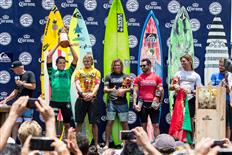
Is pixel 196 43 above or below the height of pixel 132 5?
below

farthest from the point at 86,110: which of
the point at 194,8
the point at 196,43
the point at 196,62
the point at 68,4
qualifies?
the point at 194,8

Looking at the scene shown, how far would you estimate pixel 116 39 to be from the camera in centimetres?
1166

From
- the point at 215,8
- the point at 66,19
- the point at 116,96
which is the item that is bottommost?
the point at 116,96

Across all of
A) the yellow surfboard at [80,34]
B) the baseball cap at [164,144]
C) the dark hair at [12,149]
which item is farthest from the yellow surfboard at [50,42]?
the dark hair at [12,149]

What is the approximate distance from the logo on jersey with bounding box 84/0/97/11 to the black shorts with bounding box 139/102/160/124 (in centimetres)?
214

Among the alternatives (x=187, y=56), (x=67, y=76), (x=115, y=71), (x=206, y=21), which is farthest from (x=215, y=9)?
(x=67, y=76)

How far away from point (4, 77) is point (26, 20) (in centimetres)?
112

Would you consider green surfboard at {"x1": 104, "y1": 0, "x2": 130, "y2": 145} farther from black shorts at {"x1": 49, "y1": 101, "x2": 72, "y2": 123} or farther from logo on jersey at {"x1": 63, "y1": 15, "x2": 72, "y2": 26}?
black shorts at {"x1": 49, "y1": 101, "x2": 72, "y2": 123}

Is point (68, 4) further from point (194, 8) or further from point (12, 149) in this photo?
point (12, 149)

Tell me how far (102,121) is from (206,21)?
2760mm

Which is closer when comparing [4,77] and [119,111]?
[119,111]

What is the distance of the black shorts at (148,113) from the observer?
431 inches

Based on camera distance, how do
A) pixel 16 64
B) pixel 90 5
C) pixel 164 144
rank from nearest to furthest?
pixel 164 144, pixel 16 64, pixel 90 5

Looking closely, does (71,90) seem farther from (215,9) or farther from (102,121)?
(215,9)
